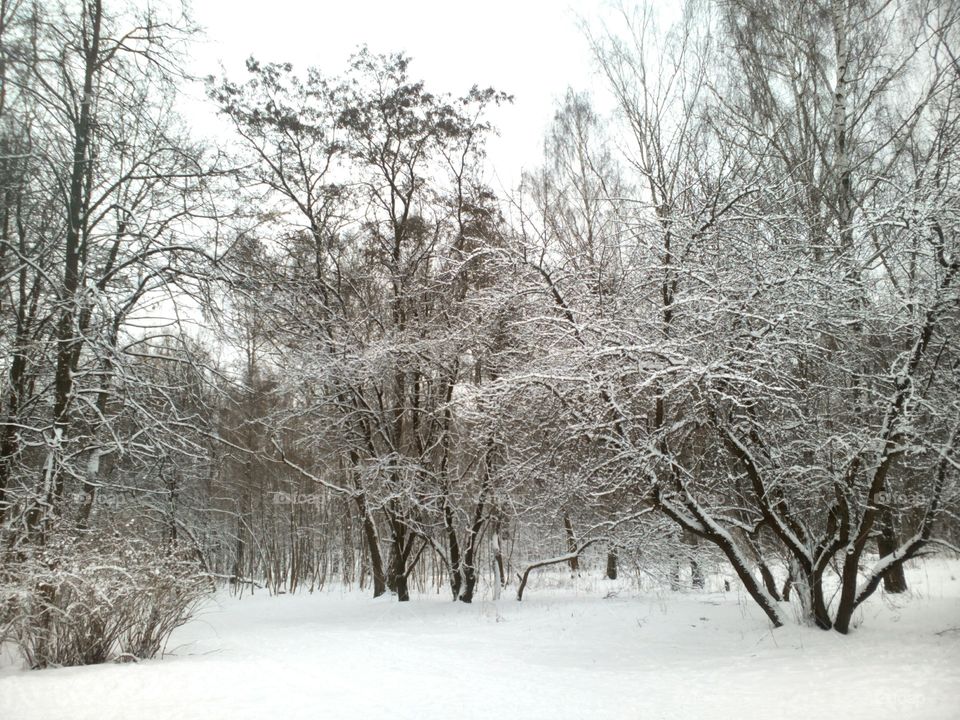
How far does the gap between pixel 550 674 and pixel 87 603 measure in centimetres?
389

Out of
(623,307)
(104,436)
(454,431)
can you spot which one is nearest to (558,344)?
(623,307)

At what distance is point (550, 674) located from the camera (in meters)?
5.66

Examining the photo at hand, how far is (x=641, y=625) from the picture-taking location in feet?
26.3

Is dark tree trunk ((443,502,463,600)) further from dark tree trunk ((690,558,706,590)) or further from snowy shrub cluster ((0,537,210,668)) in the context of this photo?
snowy shrub cluster ((0,537,210,668))

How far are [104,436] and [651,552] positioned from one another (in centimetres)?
711

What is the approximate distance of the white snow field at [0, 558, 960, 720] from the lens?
4.40 metres

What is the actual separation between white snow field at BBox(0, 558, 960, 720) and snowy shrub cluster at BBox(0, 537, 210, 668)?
26 cm

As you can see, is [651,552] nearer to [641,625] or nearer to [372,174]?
[641,625]

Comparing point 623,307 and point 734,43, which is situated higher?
point 734,43

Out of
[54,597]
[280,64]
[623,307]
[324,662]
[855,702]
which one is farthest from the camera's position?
[280,64]

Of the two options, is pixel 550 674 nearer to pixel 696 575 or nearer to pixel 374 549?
pixel 696 575

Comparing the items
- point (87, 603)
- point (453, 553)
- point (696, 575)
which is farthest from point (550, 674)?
point (696, 575)

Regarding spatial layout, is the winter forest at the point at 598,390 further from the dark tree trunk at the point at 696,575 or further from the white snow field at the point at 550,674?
the dark tree trunk at the point at 696,575

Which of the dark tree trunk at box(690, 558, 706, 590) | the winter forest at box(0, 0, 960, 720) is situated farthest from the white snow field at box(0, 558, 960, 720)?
the dark tree trunk at box(690, 558, 706, 590)
